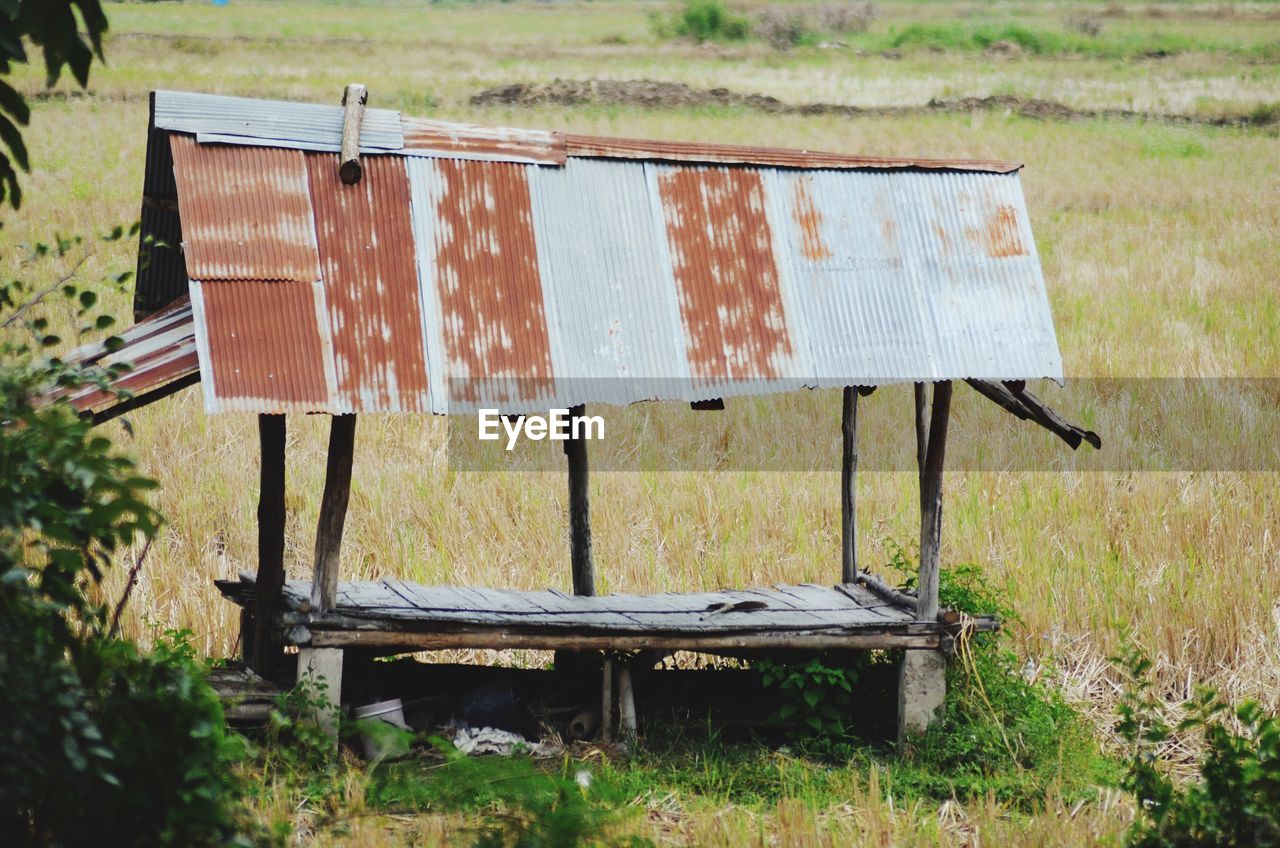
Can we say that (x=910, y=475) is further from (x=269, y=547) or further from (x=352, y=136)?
(x=352, y=136)

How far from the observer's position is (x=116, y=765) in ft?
12.8

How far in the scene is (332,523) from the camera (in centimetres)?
652

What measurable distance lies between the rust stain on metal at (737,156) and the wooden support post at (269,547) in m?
2.00

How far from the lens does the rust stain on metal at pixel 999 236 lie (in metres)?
7.35

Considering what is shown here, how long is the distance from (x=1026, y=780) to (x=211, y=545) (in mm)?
5172

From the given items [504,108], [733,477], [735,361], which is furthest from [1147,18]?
[735,361]

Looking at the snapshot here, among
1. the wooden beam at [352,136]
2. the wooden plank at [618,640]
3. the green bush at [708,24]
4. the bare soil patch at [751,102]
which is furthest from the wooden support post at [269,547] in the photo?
the green bush at [708,24]

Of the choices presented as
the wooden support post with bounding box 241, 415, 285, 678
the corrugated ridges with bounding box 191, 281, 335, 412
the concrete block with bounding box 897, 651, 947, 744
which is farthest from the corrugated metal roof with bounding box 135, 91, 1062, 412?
the concrete block with bounding box 897, 651, 947, 744

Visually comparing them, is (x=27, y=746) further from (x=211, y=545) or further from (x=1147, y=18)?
(x=1147, y=18)

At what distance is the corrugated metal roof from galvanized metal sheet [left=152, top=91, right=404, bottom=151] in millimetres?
63

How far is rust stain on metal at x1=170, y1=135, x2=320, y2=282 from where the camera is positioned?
20.3 ft

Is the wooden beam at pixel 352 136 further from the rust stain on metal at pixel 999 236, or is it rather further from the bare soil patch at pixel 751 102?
the bare soil patch at pixel 751 102

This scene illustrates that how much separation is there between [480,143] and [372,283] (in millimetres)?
991

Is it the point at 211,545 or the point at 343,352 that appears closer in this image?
the point at 343,352
